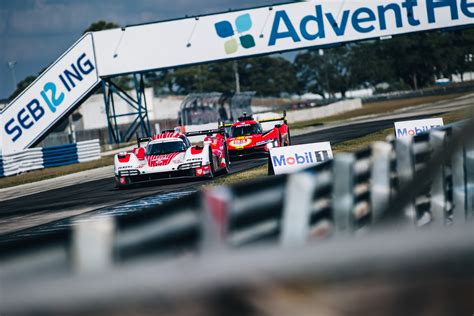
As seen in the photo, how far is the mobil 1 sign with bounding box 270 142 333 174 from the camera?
14.3 metres

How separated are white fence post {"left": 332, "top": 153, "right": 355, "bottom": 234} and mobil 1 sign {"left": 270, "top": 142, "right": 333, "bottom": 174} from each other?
866cm

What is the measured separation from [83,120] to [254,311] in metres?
75.4

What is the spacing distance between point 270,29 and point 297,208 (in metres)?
35.6

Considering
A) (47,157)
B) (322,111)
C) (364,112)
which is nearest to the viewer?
(47,157)

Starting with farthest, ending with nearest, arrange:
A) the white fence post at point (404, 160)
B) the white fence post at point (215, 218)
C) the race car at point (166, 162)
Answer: the race car at point (166, 162), the white fence post at point (404, 160), the white fence post at point (215, 218)

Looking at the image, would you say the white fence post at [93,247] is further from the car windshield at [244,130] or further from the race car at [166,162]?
the car windshield at [244,130]

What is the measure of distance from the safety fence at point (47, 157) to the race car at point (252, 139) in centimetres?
1180

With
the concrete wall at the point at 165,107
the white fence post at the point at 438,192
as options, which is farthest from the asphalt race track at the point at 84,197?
the concrete wall at the point at 165,107

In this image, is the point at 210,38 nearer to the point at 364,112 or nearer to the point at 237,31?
the point at 237,31

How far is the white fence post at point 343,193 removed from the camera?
5.27 m

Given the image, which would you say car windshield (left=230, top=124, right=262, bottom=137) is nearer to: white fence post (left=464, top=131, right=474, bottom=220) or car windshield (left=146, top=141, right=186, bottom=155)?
car windshield (left=146, top=141, right=186, bottom=155)

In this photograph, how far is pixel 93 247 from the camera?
4520 millimetres

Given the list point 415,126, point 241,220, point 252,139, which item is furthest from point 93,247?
point 252,139

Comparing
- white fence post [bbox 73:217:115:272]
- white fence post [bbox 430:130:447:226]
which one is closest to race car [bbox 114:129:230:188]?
white fence post [bbox 430:130:447:226]
